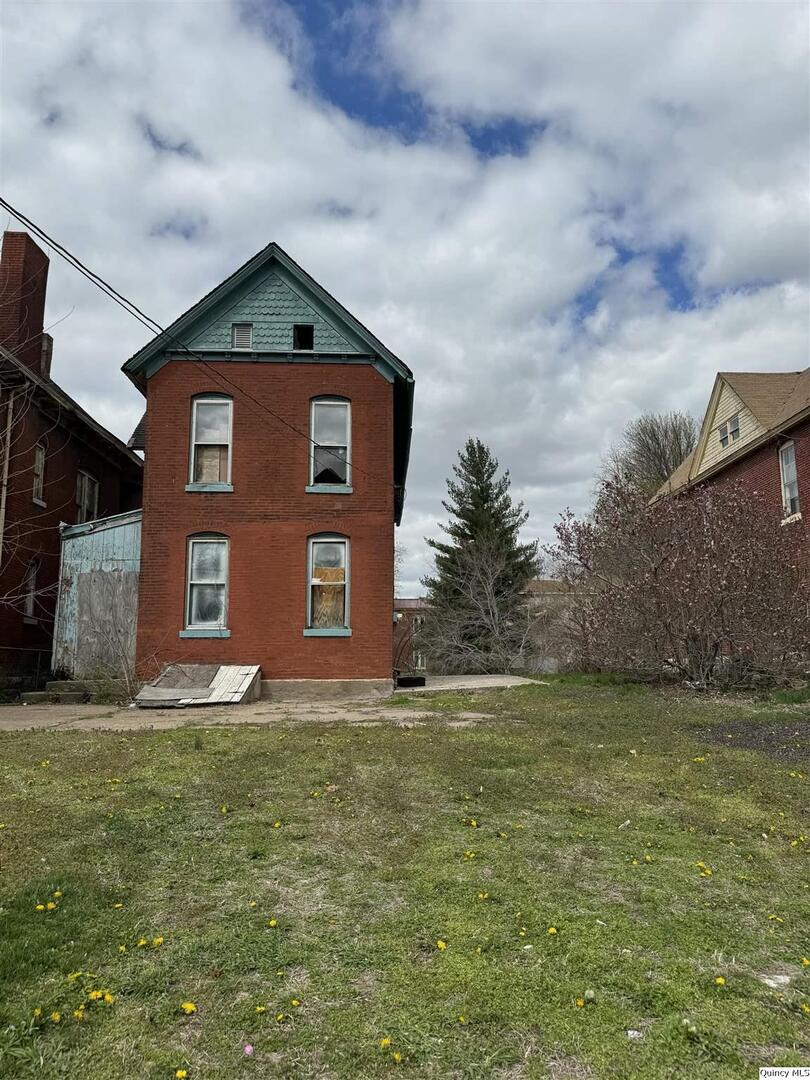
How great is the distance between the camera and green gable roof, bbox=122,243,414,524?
49.9 ft

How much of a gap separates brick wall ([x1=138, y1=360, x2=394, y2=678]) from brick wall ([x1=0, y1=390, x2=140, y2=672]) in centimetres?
328

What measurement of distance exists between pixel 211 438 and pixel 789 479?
15.9 m

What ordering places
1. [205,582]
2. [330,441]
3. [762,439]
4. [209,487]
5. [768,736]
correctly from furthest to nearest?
[762,439] < [330,441] < [209,487] < [205,582] < [768,736]

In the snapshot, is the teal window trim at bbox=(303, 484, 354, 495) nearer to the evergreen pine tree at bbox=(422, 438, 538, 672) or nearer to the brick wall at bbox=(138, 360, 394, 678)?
the brick wall at bbox=(138, 360, 394, 678)

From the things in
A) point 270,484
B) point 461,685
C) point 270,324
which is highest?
point 270,324

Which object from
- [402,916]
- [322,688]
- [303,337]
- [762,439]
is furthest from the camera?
[762,439]

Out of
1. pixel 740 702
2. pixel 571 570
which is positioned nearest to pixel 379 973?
pixel 740 702

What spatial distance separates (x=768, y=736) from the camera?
351 inches

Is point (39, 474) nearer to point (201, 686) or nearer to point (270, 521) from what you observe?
point (270, 521)

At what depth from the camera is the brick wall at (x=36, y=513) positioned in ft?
54.7

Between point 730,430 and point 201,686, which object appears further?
point 730,430

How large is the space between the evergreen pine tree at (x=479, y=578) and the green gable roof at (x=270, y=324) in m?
17.8

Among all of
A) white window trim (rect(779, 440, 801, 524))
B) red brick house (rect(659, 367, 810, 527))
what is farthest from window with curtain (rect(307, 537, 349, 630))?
white window trim (rect(779, 440, 801, 524))

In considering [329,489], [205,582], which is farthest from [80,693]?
[329,489]
